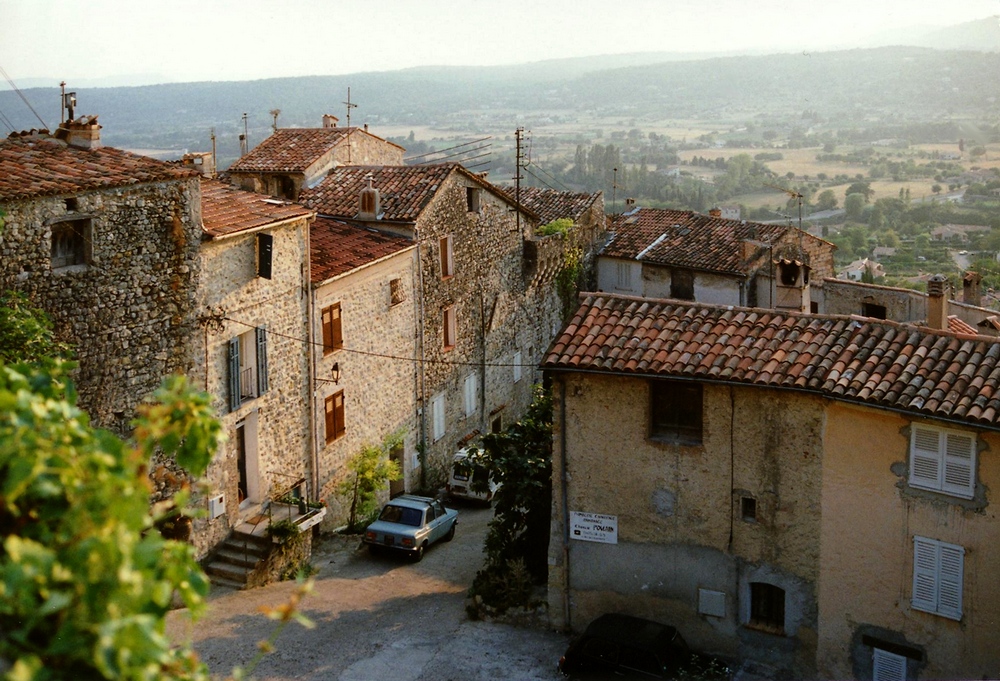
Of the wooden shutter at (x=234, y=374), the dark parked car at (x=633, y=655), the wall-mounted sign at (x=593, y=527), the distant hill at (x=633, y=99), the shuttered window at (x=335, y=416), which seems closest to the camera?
the dark parked car at (x=633, y=655)

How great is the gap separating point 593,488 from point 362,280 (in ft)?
35.4

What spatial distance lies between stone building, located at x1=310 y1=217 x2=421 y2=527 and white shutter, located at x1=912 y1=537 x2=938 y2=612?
46.9 feet

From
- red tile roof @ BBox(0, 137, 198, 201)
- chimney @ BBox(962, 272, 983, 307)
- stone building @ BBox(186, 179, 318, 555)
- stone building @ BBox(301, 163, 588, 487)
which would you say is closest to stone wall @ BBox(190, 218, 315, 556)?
stone building @ BBox(186, 179, 318, 555)

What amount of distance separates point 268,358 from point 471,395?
1122 cm

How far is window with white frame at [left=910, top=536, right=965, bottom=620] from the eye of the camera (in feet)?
55.0

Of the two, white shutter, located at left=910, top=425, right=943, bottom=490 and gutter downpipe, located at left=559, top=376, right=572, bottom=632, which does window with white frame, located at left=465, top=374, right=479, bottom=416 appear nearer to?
gutter downpipe, located at left=559, top=376, right=572, bottom=632

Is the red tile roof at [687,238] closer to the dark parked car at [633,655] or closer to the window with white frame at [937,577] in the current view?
the dark parked car at [633,655]

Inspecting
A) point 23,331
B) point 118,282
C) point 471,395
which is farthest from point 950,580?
point 471,395

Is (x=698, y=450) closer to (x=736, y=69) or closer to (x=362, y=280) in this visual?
(x=362, y=280)

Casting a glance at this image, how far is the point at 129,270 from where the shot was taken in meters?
20.7

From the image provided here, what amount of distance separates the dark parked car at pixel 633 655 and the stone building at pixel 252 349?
8396mm

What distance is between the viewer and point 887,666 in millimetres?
17500

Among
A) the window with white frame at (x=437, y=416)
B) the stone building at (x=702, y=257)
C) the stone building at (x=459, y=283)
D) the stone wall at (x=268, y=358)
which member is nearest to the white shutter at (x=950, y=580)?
the stone wall at (x=268, y=358)

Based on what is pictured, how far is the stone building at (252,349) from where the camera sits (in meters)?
22.5
